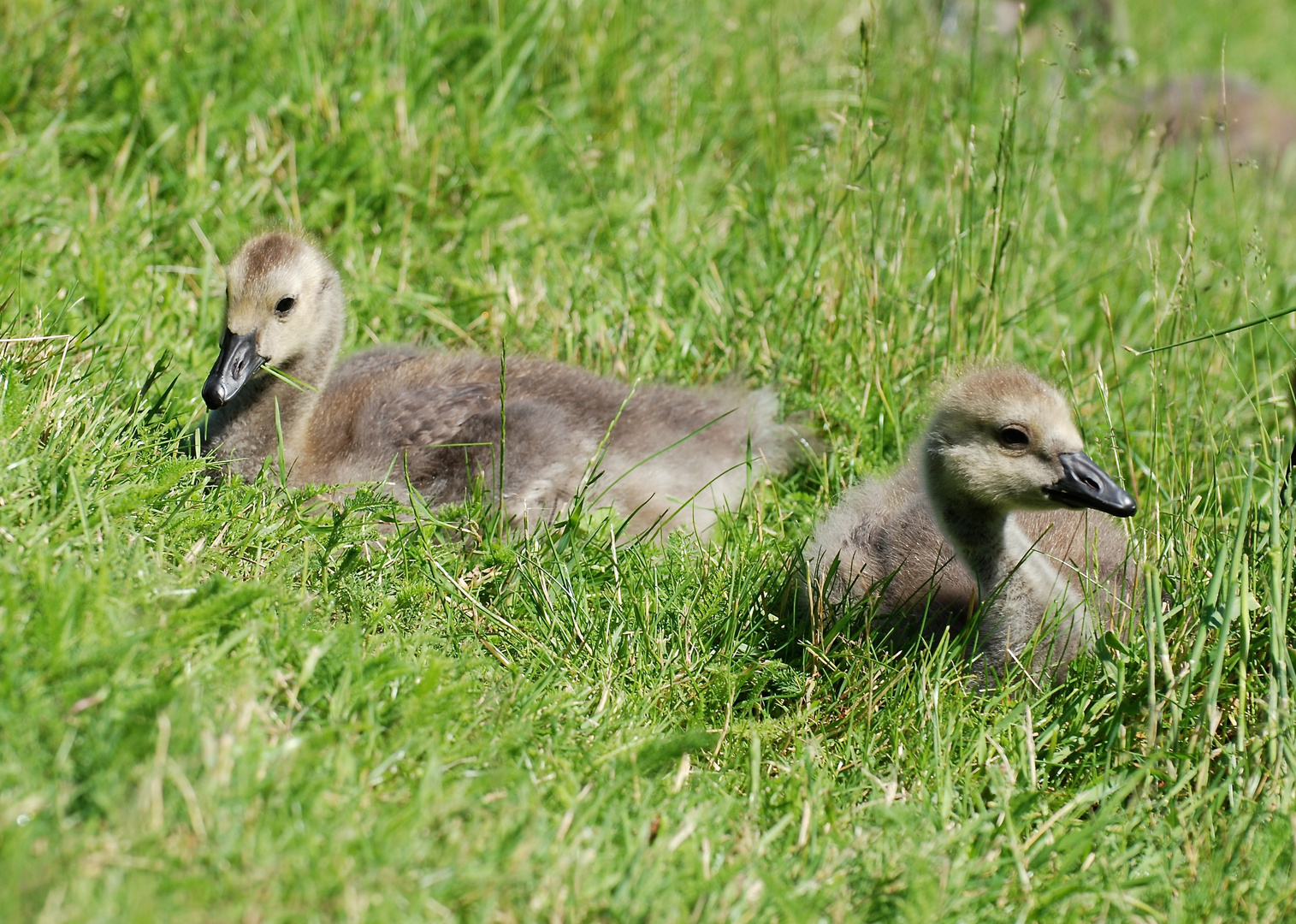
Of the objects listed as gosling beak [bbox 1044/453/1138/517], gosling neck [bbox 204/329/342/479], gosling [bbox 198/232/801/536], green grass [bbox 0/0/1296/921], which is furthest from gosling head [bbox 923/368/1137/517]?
gosling neck [bbox 204/329/342/479]

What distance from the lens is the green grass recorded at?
2164 millimetres

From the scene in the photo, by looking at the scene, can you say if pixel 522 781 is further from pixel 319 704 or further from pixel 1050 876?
pixel 1050 876

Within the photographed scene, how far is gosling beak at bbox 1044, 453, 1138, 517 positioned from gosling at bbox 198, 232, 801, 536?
101 cm

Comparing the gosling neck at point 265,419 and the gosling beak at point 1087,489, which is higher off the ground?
the gosling beak at point 1087,489

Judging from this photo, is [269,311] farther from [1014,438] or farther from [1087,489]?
[1087,489]

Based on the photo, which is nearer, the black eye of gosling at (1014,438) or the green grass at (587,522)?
the green grass at (587,522)

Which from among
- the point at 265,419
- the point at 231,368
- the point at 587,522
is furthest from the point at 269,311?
the point at 587,522

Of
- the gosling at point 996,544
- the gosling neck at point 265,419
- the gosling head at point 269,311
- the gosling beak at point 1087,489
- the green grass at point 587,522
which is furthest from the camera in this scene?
the gosling neck at point 265,419

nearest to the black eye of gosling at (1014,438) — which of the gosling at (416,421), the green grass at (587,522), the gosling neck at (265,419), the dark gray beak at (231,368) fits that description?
the green grass at (587,522)

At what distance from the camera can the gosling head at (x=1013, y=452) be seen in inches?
120

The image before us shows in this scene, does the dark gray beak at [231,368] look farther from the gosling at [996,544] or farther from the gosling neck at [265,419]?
the gosling at [996,544]

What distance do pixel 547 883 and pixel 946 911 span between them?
29.1 inches

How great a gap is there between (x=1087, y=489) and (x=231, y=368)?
2.34 meters

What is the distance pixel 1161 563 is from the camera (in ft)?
10.7
